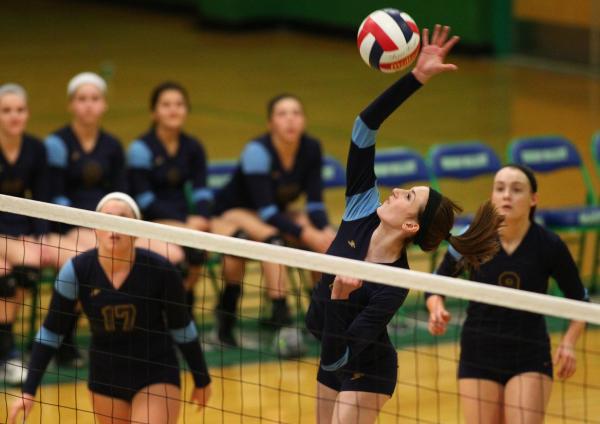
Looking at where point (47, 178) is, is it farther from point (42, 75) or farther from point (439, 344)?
point (42, 75)

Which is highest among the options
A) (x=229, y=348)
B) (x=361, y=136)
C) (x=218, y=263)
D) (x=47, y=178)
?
(x=361, y=136)

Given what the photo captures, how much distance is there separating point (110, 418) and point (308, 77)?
12.3 m

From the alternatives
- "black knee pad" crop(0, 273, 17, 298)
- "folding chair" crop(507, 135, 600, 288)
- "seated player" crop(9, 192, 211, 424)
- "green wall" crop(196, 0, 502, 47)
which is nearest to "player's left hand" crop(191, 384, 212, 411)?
"seated player" crop(9, 192, 211, 424)

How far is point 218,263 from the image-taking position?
353 inches

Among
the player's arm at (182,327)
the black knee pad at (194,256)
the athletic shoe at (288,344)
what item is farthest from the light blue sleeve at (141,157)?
the player's arm at (182,327)

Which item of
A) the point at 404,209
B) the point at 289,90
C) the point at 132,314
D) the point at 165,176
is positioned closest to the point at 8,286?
the point at 165,176

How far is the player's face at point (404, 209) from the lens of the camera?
208 inches

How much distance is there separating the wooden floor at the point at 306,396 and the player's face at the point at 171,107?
1.93m

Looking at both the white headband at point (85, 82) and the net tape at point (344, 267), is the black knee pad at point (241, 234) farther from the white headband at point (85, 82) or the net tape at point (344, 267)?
the net tape at point (344, 267)

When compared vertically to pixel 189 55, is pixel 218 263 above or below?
below

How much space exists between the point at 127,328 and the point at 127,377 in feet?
0.84

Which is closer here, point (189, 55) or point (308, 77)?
point (308, 77)

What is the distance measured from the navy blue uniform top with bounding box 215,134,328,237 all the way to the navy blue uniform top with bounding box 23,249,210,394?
2738 mm

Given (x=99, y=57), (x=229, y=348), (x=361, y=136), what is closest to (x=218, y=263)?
(x=229, y=348)
